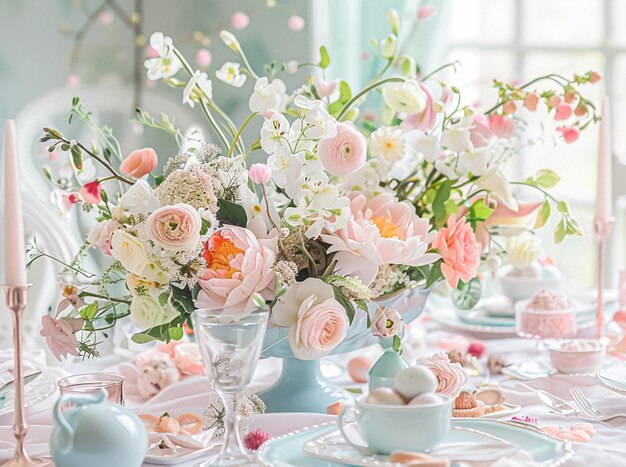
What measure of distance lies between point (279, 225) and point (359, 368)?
0.38 m

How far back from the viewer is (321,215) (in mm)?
1128

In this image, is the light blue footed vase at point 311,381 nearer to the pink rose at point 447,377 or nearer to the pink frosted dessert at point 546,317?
the pink rose at point 447,377

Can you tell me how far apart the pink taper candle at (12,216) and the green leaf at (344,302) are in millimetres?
376

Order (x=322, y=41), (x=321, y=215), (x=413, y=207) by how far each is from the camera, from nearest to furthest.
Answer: (x=321, y=215) < (x=413, y=207) < (x=322, y=41)

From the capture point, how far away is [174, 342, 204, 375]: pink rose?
58.9 inches

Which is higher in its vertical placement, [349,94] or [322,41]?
[322,41]

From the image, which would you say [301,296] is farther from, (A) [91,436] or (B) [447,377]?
(A) [91,436]

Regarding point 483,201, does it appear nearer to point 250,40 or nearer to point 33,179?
point 33,179

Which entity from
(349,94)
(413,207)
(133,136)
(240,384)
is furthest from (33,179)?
(240,384)

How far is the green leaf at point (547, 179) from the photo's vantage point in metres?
1.36

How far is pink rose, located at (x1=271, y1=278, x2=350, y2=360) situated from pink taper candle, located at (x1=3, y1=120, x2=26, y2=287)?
31cm

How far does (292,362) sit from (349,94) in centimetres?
40

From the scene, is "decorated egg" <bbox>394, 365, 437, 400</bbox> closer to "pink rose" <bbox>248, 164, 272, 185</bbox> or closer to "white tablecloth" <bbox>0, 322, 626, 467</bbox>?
"white tablecloth" <bbox>0, 322, 626, 467</bbox>

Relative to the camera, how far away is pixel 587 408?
123 centimetres
